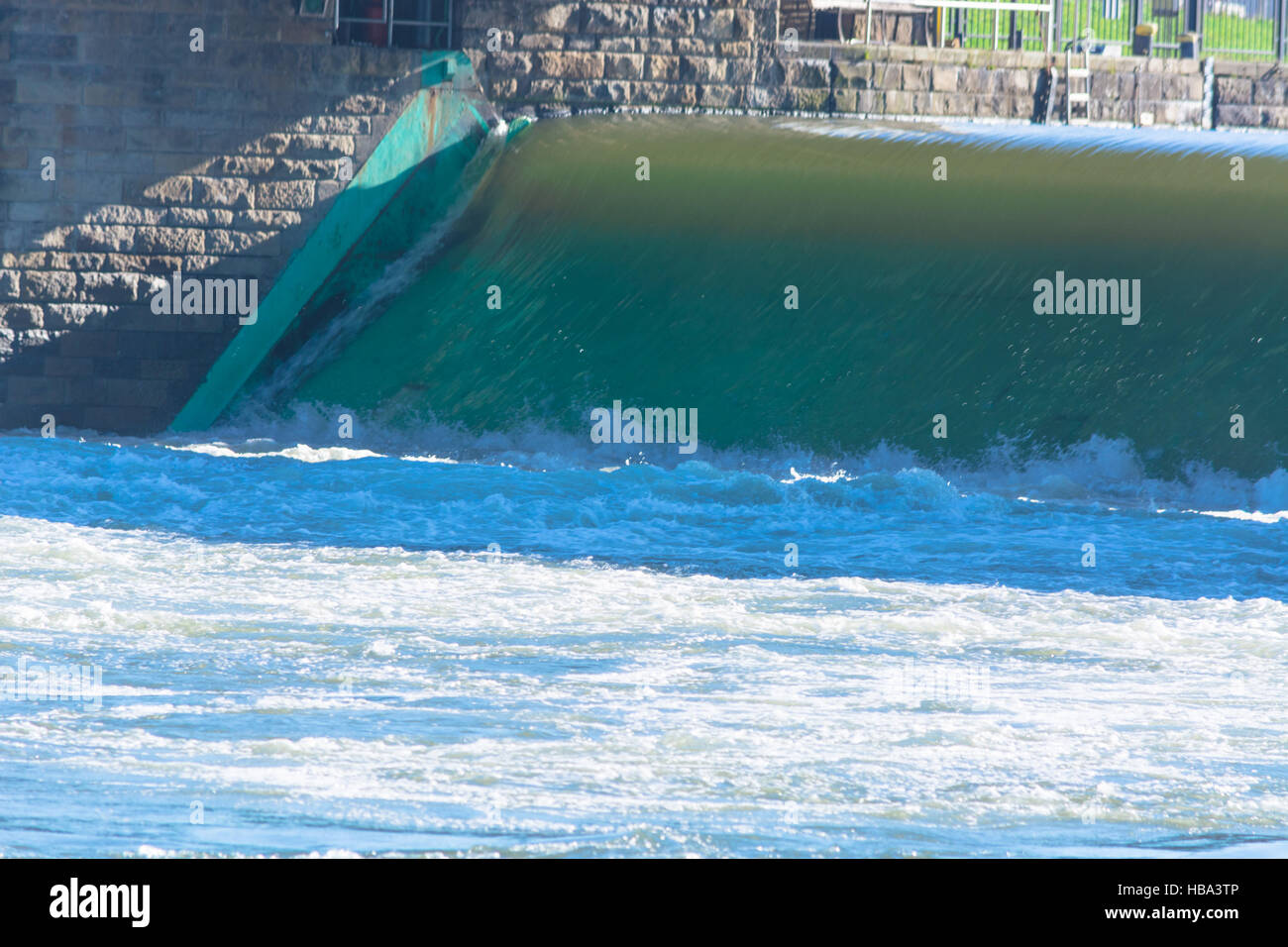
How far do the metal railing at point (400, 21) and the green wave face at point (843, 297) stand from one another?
103 cm

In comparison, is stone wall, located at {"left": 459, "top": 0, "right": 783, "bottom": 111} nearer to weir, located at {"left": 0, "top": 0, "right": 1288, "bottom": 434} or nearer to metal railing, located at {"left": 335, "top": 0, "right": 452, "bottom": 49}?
weir, located at {"left": 0, "top": 0, "right": 1288, "bottom": 434}

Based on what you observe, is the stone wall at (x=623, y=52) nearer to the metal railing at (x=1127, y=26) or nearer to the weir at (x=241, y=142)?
the weir at (x=241, y=142)

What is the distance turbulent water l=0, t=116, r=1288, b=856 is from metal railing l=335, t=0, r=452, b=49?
46.3 inches

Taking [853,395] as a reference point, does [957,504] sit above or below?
below

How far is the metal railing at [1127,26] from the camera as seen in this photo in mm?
14758

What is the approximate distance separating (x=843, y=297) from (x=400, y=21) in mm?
3947

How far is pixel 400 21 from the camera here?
40.3 ft

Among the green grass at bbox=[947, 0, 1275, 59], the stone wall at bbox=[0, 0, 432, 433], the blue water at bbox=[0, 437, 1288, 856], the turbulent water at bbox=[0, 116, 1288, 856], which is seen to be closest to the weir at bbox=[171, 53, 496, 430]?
the stone wall at bbox=[0, 0, 432, 433]

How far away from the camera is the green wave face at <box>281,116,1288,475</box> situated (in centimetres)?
1044

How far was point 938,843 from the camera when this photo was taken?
3818 millimetres

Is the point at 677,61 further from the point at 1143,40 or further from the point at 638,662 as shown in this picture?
the point at 638,662
